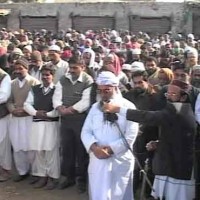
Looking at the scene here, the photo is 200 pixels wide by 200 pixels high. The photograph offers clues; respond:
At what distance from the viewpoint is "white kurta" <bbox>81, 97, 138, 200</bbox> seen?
568 centimetres

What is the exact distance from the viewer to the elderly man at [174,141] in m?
5.39

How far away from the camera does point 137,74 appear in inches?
263

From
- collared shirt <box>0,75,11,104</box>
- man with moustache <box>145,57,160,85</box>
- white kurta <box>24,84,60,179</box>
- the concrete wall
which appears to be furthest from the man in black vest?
the concrete wall

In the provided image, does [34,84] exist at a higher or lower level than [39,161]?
higher

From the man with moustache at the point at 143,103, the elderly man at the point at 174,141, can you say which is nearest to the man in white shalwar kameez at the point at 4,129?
the man with moustache at the point at 143,103

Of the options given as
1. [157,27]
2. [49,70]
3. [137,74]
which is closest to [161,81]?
[137,74]

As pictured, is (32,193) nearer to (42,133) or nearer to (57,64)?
(42,133)

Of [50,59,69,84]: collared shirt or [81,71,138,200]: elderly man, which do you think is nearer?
[81,71,138,200]: elderly man

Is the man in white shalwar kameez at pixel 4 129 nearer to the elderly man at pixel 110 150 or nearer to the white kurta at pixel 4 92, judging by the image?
the white kurta at pixel 4 92

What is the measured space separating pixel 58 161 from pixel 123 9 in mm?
21018

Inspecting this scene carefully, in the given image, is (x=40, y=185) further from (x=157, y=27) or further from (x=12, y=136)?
(x=157, y=27)

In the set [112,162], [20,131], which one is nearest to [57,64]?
[20,131]

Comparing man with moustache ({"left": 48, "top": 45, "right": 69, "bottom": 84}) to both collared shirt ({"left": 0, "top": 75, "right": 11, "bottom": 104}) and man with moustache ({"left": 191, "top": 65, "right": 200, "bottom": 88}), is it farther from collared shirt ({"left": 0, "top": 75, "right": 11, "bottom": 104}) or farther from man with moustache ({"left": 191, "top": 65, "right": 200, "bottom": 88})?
man with moustache ({"left": 191, "top": 65, "right": 200, "bottom": 88})

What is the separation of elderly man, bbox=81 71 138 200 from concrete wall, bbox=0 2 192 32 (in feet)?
71.8
